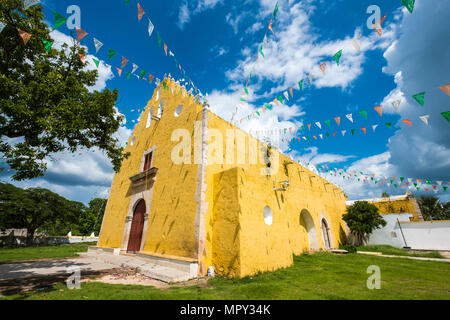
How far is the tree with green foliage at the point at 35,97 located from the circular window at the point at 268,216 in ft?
22.2

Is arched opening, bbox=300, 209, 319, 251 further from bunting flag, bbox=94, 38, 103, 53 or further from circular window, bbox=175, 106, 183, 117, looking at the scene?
bunting flag, bbox=94, 38, 103, 53

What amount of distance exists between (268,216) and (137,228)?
22.6ft

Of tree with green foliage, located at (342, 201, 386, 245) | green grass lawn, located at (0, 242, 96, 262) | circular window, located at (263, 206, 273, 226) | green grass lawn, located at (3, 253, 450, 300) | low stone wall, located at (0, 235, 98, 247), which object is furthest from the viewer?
low stone wall, located at (0, 235, 98, 247)

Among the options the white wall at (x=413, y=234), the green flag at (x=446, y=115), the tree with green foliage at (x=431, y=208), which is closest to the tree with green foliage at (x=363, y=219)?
the white wall at (x=413, y=234)

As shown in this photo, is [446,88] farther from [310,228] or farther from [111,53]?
[310,228]

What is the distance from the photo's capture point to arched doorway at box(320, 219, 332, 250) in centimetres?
1389

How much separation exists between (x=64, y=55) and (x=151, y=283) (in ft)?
25.2

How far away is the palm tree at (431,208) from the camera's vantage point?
86.2ft

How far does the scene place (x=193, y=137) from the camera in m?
8.23

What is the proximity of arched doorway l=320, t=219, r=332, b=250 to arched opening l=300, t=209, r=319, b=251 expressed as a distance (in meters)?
1.31

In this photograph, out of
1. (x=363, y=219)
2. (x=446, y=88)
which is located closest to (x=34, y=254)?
(x=446, y=88)

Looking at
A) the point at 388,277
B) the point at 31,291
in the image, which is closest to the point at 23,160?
the point at 31,291

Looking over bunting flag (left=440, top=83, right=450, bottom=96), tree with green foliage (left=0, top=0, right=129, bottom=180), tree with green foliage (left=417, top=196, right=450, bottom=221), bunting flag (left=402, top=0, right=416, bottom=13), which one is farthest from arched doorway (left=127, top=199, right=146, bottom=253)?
tree with green foliage (left=417, top=196, right=450, bottom=221)
